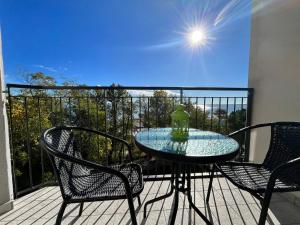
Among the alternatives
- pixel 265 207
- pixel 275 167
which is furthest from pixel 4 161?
pixel 275 167

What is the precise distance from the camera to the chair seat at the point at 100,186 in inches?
50.8

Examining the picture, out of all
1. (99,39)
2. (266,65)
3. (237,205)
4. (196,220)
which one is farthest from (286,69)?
(99,39)

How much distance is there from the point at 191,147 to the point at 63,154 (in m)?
0.76

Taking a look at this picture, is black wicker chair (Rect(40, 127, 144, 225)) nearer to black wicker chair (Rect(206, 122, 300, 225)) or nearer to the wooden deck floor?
the wooden deck floor

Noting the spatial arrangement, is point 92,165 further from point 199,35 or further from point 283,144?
point 199,35

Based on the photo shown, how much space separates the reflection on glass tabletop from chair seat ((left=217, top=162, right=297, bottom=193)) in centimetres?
26

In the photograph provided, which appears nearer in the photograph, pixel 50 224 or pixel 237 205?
pixel 50 224

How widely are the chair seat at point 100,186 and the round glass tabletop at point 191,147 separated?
262 millimetres

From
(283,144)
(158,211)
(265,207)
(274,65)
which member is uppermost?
(274,65)

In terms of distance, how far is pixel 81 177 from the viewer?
1.54 metres

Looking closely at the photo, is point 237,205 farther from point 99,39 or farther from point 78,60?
point 78,60

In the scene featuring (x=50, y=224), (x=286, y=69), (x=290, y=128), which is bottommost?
(x=50, y=224)

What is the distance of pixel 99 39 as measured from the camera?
1600cm

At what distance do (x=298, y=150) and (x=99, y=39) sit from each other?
53.1 ft
